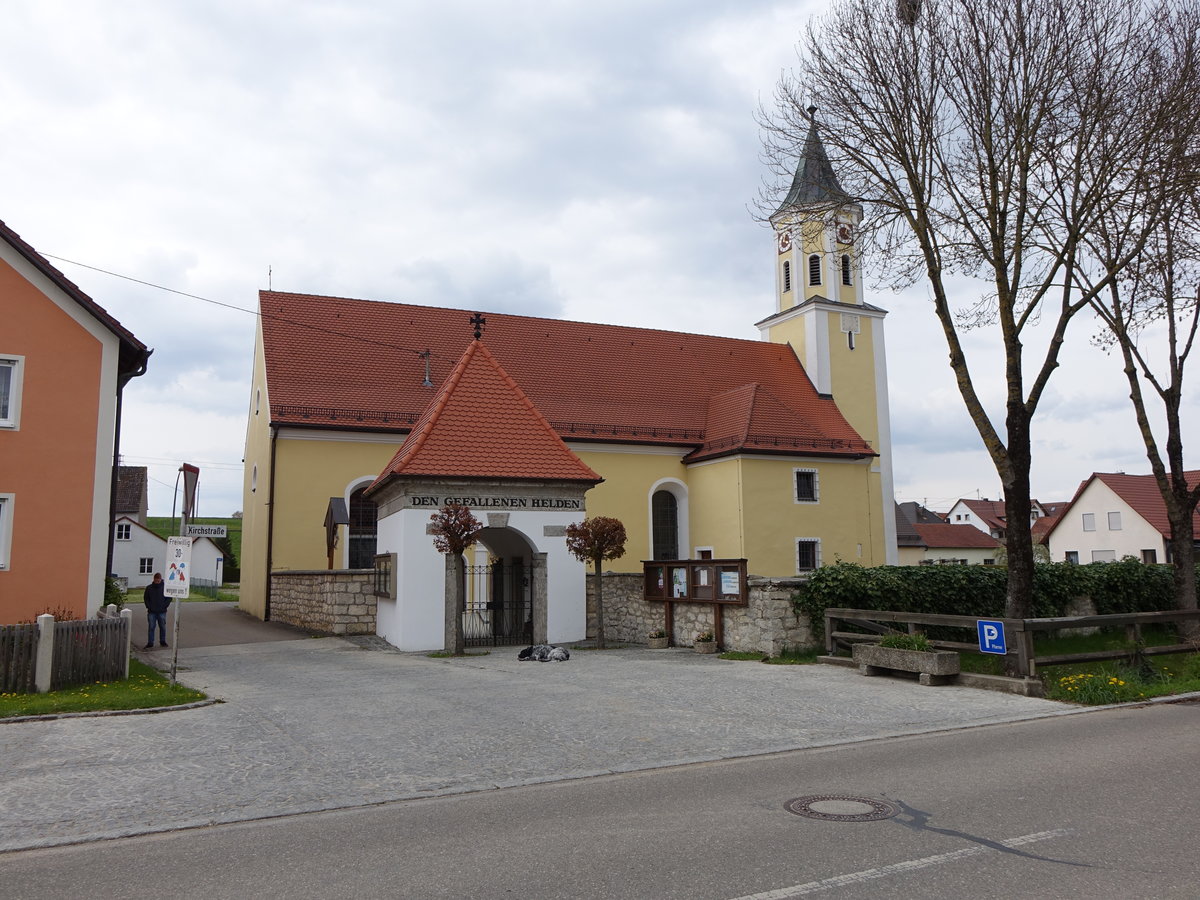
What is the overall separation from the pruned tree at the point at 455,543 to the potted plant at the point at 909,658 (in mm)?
7651

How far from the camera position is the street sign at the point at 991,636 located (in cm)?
1327

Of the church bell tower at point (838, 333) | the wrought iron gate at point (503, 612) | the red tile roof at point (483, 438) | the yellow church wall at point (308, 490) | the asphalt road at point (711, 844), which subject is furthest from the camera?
the church bell tower at point (838, 333)

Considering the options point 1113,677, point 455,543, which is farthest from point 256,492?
point 1113,677

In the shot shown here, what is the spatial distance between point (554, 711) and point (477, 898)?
6.35 metres

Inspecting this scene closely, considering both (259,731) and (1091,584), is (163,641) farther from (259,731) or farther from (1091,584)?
(1091,584)

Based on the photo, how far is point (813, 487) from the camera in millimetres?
30500

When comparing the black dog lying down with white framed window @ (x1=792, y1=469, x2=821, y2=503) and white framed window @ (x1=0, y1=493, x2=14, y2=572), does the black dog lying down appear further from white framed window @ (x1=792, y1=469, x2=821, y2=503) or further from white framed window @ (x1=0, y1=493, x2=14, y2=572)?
white framed window @ (x1=792, y1=469, x2=821, y2=503)

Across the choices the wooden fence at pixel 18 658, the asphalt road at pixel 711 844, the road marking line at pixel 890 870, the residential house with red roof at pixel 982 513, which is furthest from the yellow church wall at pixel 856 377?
the residential house with red roof at pixel 982 513

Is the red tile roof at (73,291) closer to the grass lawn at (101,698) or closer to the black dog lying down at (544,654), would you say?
the grass lawn at (101,698)

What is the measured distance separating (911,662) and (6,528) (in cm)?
1509

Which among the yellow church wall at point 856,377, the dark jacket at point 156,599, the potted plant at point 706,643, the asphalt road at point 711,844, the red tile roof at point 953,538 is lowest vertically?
the asphalt road at point 711,844

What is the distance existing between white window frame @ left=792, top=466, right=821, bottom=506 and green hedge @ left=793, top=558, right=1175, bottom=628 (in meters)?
8.67

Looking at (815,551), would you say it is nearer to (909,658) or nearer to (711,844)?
(909,658)

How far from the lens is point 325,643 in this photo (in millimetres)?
20625
